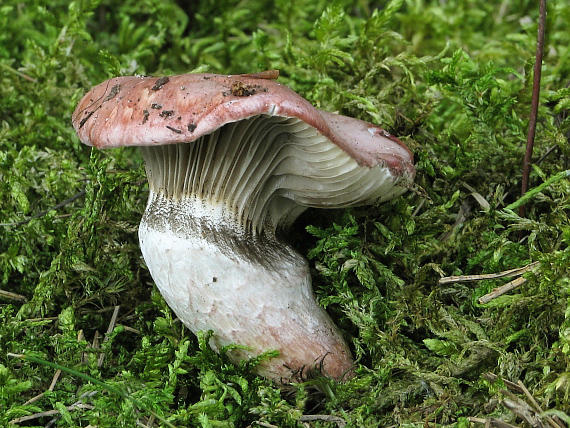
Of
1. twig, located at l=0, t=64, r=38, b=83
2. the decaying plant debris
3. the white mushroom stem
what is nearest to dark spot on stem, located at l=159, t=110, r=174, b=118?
the white mushroom stem

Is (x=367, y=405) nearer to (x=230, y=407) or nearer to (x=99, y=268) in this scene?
(x=230, y=407)

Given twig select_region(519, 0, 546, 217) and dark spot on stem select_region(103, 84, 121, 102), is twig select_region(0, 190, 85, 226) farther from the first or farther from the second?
twig select_region(519, 0, 546, 217)

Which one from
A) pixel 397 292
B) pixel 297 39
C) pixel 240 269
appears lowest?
pixel 397 292

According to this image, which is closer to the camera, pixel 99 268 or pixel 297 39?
pixel 99 268

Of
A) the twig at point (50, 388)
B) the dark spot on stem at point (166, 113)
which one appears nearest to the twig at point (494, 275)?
the dark spot on stem at point (166, 113)

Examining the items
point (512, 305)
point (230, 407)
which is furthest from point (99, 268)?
point (512, 305)

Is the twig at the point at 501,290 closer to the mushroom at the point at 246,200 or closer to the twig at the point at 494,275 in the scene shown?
the twig at the point at 494,275

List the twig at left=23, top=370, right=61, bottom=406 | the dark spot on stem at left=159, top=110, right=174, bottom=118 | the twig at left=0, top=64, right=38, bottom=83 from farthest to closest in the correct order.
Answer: the twig at left=0, top=64, right=38, bottom=83, the twig at left=23, top=370, right=61, bottom=406, the dark spot on stem at left=159, top=110, right=174, bottom=118
